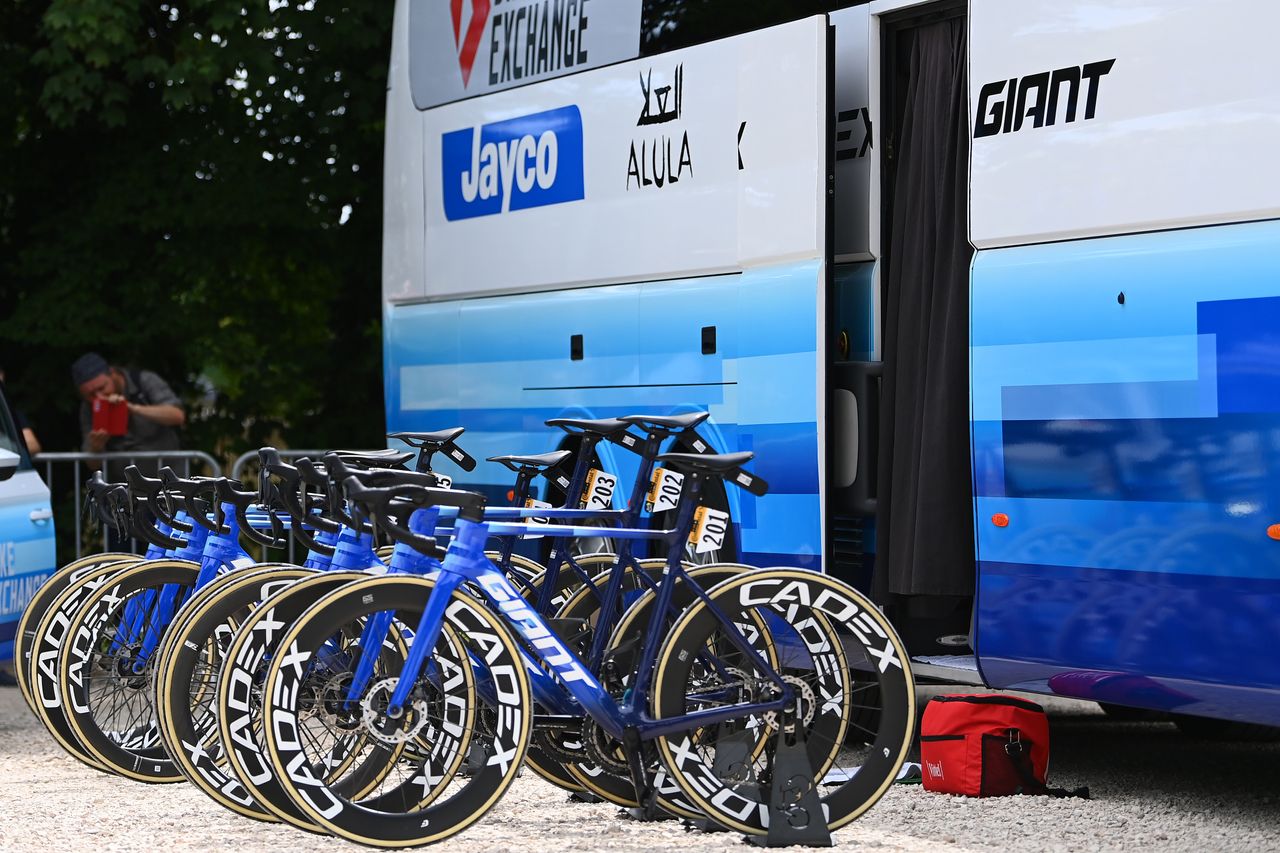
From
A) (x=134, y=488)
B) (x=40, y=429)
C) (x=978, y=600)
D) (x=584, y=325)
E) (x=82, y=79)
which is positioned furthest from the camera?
(x=40, y=429)

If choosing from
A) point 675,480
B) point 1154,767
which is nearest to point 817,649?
point 675,480

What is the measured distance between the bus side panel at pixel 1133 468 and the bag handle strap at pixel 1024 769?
0.29 metres

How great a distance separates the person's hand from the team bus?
2888 mm

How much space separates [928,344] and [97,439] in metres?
6.59

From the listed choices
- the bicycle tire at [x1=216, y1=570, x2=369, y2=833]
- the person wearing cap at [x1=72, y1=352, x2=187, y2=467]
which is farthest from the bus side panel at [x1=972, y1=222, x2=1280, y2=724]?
the person wearing cap at [x1=72, y1=352, x2=187, y2=467]

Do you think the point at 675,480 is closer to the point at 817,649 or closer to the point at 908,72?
the point at 817,649

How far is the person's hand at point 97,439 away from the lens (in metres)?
12.5

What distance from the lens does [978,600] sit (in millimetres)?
7098

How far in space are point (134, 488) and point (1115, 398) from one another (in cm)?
355

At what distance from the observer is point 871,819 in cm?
693

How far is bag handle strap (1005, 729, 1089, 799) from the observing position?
23.8 ft

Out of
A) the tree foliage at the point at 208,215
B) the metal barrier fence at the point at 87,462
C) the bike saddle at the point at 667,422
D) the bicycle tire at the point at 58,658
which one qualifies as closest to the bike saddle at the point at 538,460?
the bike saddle at the point at 667,422

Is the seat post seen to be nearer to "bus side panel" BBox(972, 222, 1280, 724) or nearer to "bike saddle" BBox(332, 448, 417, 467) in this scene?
"bike saddle" BBox(332, 448, 417, 467)

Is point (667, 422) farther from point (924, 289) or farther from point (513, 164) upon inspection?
point (513, 164)
